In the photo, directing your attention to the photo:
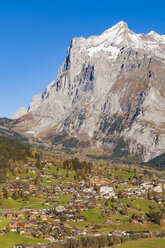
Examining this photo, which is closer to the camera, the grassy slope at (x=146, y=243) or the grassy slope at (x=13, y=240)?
the grassy slope at (x=13, y=240)

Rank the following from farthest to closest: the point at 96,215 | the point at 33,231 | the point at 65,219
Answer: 1. the point at 96,215
2. the point at 65,219
3. the point at 33,231

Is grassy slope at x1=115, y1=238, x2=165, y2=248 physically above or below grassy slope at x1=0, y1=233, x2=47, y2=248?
below

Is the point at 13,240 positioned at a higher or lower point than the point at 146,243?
higher

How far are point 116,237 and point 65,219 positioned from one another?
91.9ft

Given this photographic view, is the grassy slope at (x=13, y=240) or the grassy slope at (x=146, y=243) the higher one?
the grassy slope at (x=13, y=240)

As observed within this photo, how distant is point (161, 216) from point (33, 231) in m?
82.1

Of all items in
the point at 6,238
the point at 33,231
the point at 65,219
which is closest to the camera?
the point at 6,238

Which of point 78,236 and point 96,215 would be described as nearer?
point 78,236

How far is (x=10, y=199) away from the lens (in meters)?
191

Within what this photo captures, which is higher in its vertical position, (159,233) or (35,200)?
(35,200)

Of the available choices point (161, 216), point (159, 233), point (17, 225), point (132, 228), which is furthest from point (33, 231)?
point (161, 216)

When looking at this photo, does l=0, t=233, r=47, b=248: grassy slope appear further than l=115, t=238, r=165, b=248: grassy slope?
No

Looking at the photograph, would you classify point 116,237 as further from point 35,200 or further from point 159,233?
point 35,200

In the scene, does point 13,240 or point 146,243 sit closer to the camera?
point 13,240
